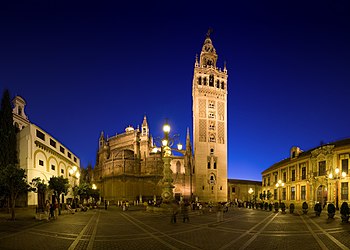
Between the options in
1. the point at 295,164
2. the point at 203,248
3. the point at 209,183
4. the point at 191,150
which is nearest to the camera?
the point at 203,248

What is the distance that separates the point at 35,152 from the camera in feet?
121

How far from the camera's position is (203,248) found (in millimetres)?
10664

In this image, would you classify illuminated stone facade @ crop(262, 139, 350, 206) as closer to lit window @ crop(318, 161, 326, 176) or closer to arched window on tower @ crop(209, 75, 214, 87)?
lit window @ crop(318, 161, 326, 176)

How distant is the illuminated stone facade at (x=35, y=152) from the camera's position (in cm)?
3522

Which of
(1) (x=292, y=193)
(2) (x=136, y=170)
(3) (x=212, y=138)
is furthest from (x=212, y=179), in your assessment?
(1) (x=292, y=193)

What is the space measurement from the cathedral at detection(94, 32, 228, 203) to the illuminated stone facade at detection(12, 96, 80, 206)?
83.9 feet

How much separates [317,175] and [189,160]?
135 feet

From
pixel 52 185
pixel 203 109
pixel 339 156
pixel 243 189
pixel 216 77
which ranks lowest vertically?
pixel 243 189

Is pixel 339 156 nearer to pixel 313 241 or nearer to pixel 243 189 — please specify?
pixel 313 241

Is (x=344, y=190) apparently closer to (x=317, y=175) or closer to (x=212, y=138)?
(x=317, y=175)

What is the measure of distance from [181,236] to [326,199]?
111ft

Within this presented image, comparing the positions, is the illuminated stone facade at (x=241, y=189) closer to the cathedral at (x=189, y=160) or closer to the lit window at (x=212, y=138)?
the cathedral at (x=189, y=160)

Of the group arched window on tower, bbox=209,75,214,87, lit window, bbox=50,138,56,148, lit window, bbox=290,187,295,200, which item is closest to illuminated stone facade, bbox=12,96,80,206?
lit window, bbox=50,138,56,148

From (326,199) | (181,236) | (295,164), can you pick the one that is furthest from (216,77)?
(181,236)
